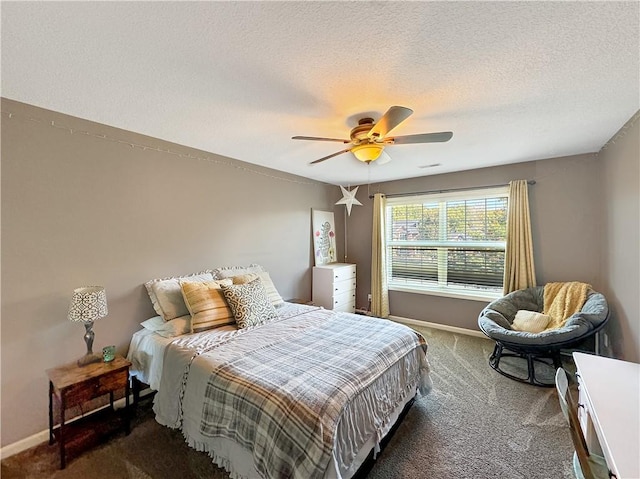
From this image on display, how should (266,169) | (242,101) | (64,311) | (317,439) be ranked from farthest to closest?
(266,169), (64,311), (242,101), (317,439)

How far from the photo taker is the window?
151 inches

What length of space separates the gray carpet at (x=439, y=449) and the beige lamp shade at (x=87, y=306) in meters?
0.89

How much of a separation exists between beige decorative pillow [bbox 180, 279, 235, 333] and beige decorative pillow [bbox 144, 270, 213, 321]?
102mm

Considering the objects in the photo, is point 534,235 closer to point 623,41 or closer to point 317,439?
point 623,41

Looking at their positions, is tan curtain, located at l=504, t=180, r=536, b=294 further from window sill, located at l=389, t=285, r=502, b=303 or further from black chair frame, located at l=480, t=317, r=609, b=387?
black chair frame, located at l=480, t=317, r=609, b=387

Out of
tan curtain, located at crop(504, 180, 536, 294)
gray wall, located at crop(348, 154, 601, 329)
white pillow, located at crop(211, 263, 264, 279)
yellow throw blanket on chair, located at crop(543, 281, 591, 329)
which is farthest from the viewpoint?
tan curtain, located at crop(504, 180, 536, 294)

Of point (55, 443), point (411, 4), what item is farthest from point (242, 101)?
point (55, 443)

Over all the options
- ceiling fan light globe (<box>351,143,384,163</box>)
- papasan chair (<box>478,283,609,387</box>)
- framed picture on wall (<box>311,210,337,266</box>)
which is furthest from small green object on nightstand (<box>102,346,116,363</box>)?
papasan chair (<box>478,283,609,387</box>)

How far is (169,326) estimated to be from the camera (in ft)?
7.59

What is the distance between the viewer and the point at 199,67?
1538 mm

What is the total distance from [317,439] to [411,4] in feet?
6.35

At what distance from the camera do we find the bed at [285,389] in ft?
4.45

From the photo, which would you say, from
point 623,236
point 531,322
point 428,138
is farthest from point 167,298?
point 623,236

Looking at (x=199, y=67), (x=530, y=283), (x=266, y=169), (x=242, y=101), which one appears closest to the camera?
(x=199, y=67)
